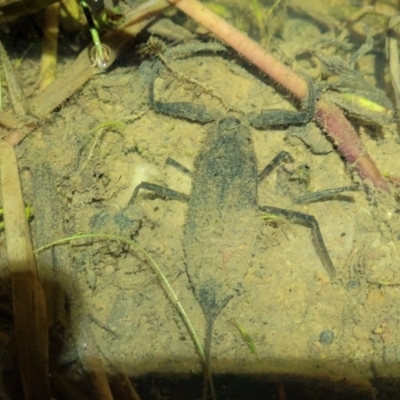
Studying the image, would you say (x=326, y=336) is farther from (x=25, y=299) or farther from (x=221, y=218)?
(x=25, y=299)

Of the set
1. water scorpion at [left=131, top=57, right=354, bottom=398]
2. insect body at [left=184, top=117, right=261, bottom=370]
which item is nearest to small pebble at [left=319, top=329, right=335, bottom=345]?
water scorpion at [left=131, top=57, right=354, bottom=398]

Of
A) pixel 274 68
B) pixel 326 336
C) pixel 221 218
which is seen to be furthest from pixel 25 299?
pixel 274 68

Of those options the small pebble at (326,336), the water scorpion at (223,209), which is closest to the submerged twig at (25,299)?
the water scorpion at (223,209)

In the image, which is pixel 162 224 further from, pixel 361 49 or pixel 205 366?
pixel 361 49

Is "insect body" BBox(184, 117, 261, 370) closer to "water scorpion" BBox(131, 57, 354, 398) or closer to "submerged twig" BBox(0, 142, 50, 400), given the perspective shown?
"water scorpion" BBox(131, 57, 354, 398)

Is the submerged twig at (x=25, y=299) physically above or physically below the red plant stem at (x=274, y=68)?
below

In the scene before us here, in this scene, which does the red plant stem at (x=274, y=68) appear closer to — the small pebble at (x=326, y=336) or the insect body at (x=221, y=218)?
the insect body at (x=221, y=218)
